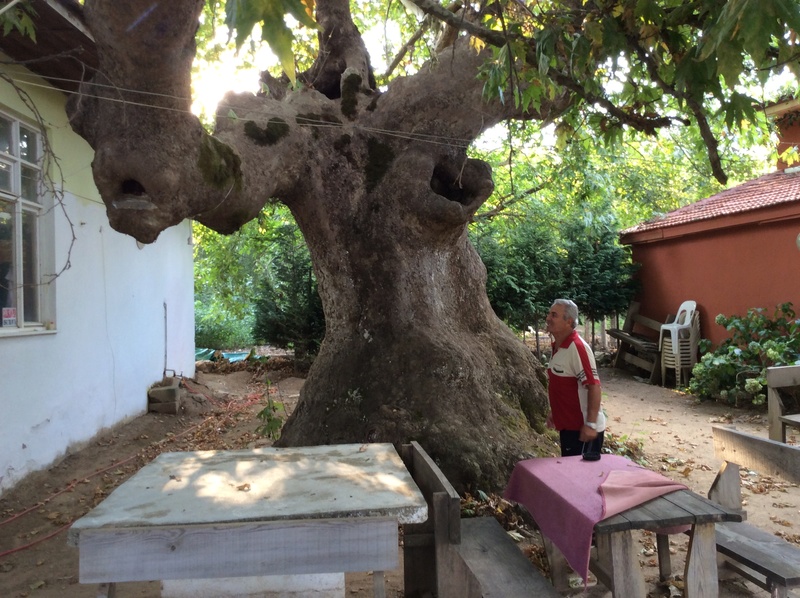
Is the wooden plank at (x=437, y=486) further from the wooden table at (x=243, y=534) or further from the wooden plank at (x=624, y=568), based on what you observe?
the wooden plank at (x=624, y=568)

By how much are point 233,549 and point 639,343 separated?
11622 mm

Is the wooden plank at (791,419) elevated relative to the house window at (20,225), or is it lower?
lower

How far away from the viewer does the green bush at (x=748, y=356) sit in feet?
29.2

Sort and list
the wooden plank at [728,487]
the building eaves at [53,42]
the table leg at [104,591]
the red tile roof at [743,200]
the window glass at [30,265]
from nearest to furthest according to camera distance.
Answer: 1. the table leg at [104,591]
2. the wooden plank at [728,487]
3. the building eaves at [53,42]
4. the window glass at [30,265]
5. the red tile roof at [743,200]

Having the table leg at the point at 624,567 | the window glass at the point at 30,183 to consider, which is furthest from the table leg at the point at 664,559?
the window glass at the point at 30,183

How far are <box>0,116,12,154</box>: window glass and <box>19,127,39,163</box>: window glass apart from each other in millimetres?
182

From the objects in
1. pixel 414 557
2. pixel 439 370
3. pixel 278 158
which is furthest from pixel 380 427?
pixel 278 158

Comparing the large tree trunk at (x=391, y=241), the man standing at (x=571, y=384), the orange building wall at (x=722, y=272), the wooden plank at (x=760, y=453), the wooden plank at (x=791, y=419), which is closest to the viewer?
the wooden plank at (x=760, y=453)

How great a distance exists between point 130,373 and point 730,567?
7.88 m

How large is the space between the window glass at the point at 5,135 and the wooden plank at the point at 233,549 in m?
5.39

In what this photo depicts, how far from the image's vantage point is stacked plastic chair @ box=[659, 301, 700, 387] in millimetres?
11367

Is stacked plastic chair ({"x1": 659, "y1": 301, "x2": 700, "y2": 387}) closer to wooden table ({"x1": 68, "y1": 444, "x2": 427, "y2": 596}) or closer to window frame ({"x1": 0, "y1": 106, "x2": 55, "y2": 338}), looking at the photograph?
wooden table ({"x1": 68, "y1": 444, "x2": 427, "y2": 596})

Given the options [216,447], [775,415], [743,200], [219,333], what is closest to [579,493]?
[775,415]

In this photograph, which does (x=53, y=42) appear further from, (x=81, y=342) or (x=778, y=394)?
(x=778, y=394)
